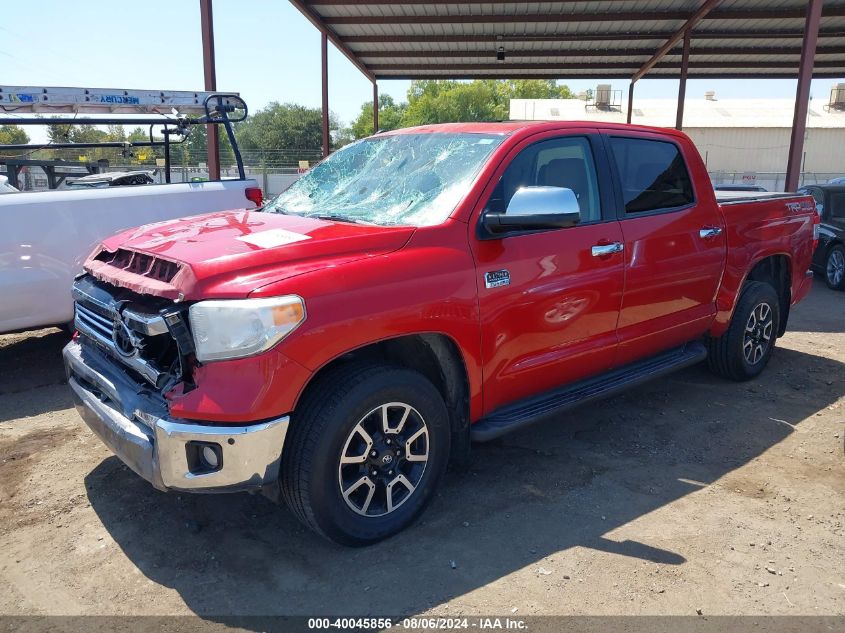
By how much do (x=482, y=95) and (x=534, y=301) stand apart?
83751mm

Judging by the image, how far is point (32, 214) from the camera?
5.26 m

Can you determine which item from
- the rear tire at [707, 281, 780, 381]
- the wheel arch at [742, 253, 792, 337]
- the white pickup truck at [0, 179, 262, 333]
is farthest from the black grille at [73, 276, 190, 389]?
the wheel arch at [742, 253, 792, 337]

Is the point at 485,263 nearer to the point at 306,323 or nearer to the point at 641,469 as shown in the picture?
the point at 306,323

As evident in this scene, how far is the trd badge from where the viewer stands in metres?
3.34

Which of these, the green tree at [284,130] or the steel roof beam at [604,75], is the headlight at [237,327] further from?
the green tree at [284,130]

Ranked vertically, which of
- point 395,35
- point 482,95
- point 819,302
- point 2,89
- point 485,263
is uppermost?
point 482,95

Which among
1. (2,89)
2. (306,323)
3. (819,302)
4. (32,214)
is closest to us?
(306,323)

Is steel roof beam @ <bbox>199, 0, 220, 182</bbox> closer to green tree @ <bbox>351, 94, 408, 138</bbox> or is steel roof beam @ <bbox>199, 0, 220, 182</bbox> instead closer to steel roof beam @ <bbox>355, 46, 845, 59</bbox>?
steel roof beam @ <bbox>355, 46, 845, 59</bbox>

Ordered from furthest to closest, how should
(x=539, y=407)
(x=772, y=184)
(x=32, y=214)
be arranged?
(x=772, y=184)
(x=32, y=214)
(x=539, y=407)

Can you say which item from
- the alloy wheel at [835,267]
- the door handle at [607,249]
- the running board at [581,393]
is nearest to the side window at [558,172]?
the door handle at [607,249]

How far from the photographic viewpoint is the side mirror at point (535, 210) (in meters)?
3.29

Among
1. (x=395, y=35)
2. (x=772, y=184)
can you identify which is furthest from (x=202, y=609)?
(x=772, y=184)

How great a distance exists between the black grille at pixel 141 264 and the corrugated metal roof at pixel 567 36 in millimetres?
10134

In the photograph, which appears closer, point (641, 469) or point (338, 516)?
point (338, 516)
